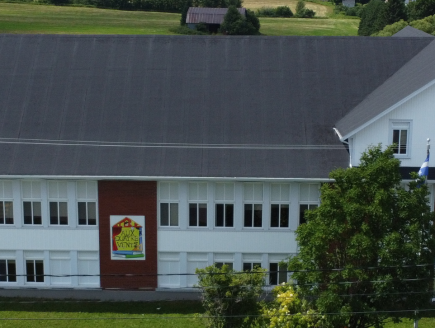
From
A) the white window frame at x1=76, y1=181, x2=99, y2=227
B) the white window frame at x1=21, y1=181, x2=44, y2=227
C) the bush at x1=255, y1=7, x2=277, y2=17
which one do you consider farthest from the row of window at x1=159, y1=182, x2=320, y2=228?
the bush at x1=255, y1=7, x2=277, y2=17

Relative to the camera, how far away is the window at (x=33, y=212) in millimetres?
29656

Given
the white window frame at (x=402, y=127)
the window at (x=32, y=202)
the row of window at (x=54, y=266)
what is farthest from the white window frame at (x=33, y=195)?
the white window frame at (x=402, y=127)

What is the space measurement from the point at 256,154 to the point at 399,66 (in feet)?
27.7

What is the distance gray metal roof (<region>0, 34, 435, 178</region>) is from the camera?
96.9ft

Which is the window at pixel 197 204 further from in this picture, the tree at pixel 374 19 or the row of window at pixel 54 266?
the tree at pixel 374 19

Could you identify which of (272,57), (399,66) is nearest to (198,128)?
(272,57)

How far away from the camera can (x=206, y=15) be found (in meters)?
91.9

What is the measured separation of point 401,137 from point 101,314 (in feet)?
43.8

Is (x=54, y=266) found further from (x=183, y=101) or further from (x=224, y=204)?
(x=183, y=101)

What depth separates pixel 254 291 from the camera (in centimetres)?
2297

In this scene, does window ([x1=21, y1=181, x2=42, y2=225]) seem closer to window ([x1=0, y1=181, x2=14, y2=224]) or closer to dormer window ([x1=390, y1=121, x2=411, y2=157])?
window ([x1=0, y1=181, x2=14, y2=224])

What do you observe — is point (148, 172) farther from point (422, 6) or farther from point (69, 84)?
point (422, 6)

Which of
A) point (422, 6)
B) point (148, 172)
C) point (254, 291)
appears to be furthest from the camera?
point (422, 6)

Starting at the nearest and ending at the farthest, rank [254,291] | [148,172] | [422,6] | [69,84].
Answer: [254,291]
[148,172]
[69,84]
[422,6]
